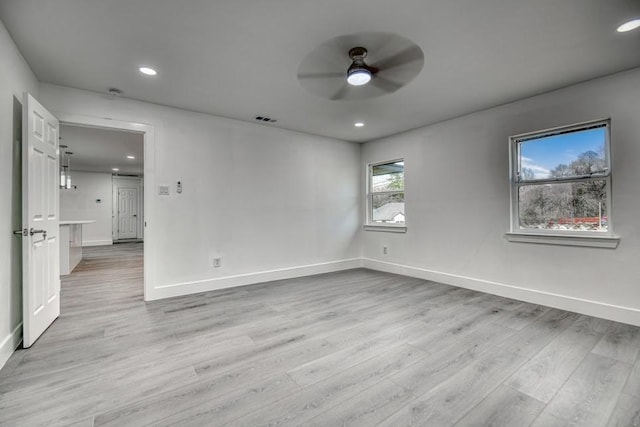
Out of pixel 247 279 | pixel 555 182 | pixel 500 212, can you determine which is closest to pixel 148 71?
pixel 247 279

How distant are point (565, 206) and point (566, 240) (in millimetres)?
389

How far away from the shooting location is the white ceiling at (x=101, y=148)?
5.11 metres

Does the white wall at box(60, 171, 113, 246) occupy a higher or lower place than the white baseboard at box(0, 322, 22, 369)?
higher

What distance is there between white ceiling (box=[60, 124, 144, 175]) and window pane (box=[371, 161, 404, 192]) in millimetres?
4276

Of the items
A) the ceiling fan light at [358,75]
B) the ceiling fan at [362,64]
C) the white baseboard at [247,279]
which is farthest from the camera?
the white baseboard at [247,279]

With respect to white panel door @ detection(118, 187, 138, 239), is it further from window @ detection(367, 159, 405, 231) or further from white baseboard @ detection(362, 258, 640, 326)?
white baseboard @ detection(362, 258, 640, 326)

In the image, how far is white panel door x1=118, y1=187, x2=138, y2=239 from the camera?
10180 mm

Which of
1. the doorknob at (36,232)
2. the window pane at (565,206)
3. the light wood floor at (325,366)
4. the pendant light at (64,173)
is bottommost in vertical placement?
the light wood floor at (325,366)

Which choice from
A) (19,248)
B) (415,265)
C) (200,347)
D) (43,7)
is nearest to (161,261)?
(19,248)

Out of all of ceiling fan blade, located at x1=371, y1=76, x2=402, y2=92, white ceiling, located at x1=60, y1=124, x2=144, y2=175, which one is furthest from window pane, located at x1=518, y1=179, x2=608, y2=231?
white ceiling, located at x1=60, y1=124, x2=144, y2=175

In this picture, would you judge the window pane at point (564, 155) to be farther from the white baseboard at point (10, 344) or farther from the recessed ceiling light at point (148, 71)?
the white baseboard at point (10, 344)

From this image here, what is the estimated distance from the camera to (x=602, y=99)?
9.69ft

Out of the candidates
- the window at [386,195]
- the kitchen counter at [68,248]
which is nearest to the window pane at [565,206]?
the window at [386,195]

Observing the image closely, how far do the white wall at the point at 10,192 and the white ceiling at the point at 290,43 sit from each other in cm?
20
